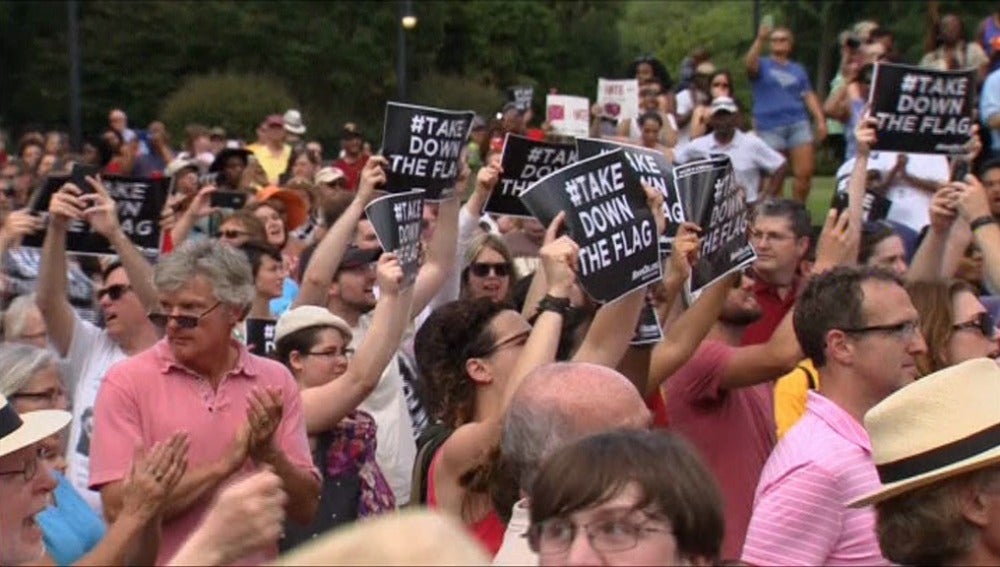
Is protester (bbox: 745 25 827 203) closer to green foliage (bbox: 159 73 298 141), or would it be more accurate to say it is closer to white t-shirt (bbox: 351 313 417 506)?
white t-shirt (bbox: 351 313 417 506)

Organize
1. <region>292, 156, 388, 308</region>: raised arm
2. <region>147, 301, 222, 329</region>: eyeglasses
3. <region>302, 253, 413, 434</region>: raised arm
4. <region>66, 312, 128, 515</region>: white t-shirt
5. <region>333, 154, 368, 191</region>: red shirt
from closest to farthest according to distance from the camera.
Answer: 1. <region>147, 301, 222, 329</region>: eyeglasses
2. <region>302, 253, 413, 434</region>: raised arm
3. <region>66, 312, 128, 515</region>: white t-shirt
4. <region>292, 156, 388, 308</region>: raised arm
5. <region>333, 154, 368, 191</region>: red shirt

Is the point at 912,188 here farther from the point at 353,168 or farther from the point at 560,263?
the point at 353,168

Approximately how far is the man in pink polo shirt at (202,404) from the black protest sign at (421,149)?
121 inches

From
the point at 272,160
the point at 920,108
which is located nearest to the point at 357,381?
the point at 920,108

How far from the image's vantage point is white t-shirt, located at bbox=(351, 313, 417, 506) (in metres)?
8.17

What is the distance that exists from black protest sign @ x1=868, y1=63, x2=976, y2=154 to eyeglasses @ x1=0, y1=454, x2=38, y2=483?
660cm

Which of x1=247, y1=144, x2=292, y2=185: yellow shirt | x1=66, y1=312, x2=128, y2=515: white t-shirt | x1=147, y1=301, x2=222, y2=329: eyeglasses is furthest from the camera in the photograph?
x1=247, y1=144, x2=292, y2=185: yellow shirt

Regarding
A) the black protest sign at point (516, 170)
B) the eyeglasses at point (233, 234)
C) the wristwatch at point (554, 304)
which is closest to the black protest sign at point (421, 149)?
the black protest sign at point (516, 170)

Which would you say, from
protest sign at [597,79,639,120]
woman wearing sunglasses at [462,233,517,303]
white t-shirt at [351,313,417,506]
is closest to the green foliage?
protest sign at [597,79,639,120]

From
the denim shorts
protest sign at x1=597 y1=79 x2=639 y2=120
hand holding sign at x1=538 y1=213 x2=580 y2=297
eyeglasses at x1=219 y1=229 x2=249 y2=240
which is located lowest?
the denim shorts

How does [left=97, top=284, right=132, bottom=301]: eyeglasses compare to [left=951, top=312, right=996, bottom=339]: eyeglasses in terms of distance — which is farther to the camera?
[left=97, top=284, right=132, bottom=301]: eyeglasses

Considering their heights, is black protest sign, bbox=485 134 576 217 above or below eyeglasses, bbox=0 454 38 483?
below

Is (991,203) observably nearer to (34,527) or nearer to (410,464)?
(410,464)

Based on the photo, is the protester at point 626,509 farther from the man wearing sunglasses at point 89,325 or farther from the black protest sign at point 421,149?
the black protest sign at point 421,149
